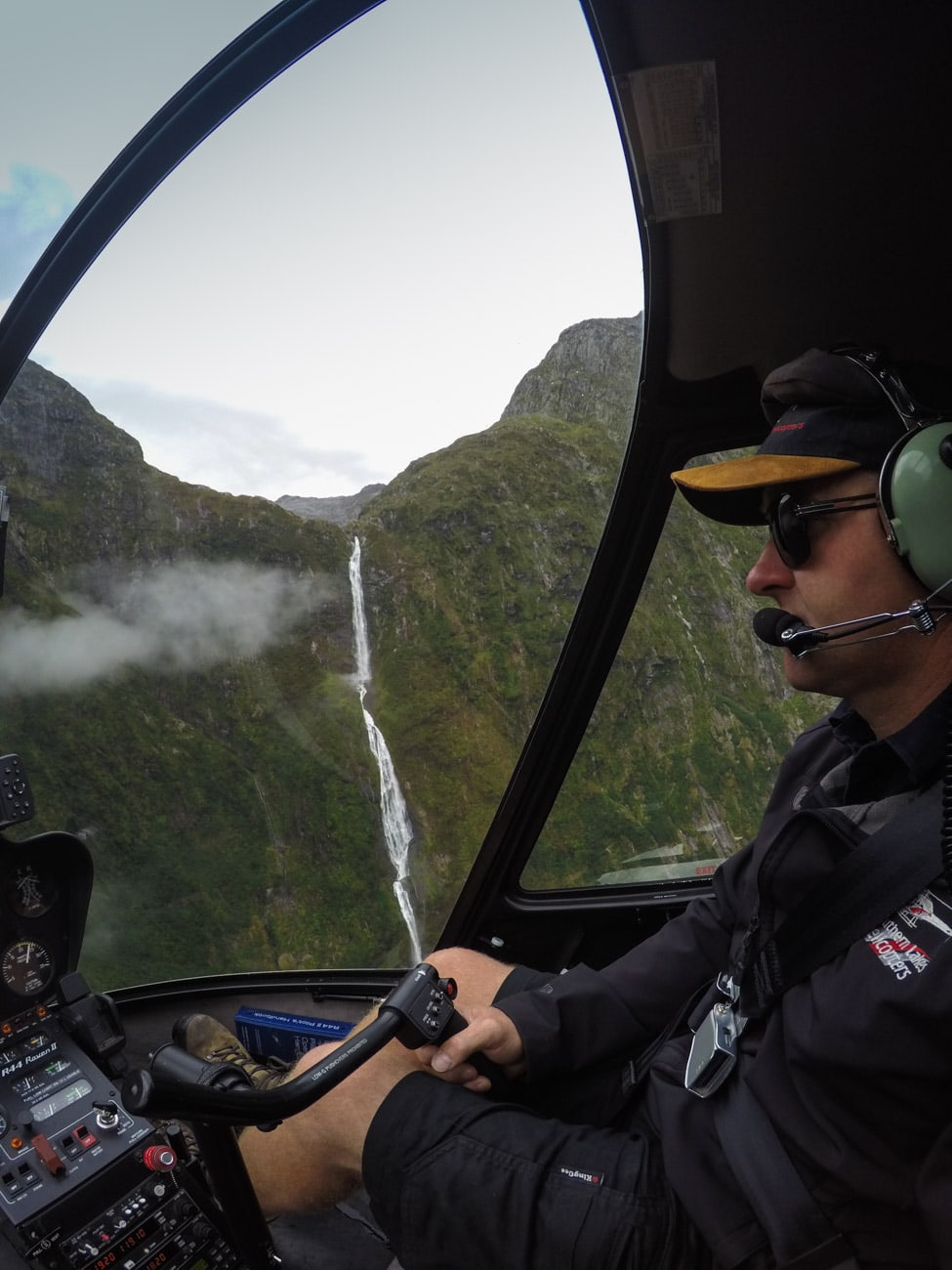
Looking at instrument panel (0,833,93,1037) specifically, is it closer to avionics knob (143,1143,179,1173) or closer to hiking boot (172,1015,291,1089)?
hiking boot (172,1015,291,1089)

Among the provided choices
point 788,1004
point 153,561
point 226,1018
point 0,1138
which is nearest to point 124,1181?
point 0,1138

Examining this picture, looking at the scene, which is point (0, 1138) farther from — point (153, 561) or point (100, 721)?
point (153, 561)

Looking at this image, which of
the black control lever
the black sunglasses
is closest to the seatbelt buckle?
the black control lever

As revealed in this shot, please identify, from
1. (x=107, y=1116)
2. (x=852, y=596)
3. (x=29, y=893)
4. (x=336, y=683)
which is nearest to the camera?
(x=852, y=596)

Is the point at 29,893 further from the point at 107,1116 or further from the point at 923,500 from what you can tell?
the point at 923,500

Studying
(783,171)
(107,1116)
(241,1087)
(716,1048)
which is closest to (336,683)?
(107,1116)

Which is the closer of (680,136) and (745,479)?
(745,479)

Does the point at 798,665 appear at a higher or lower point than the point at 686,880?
higher
